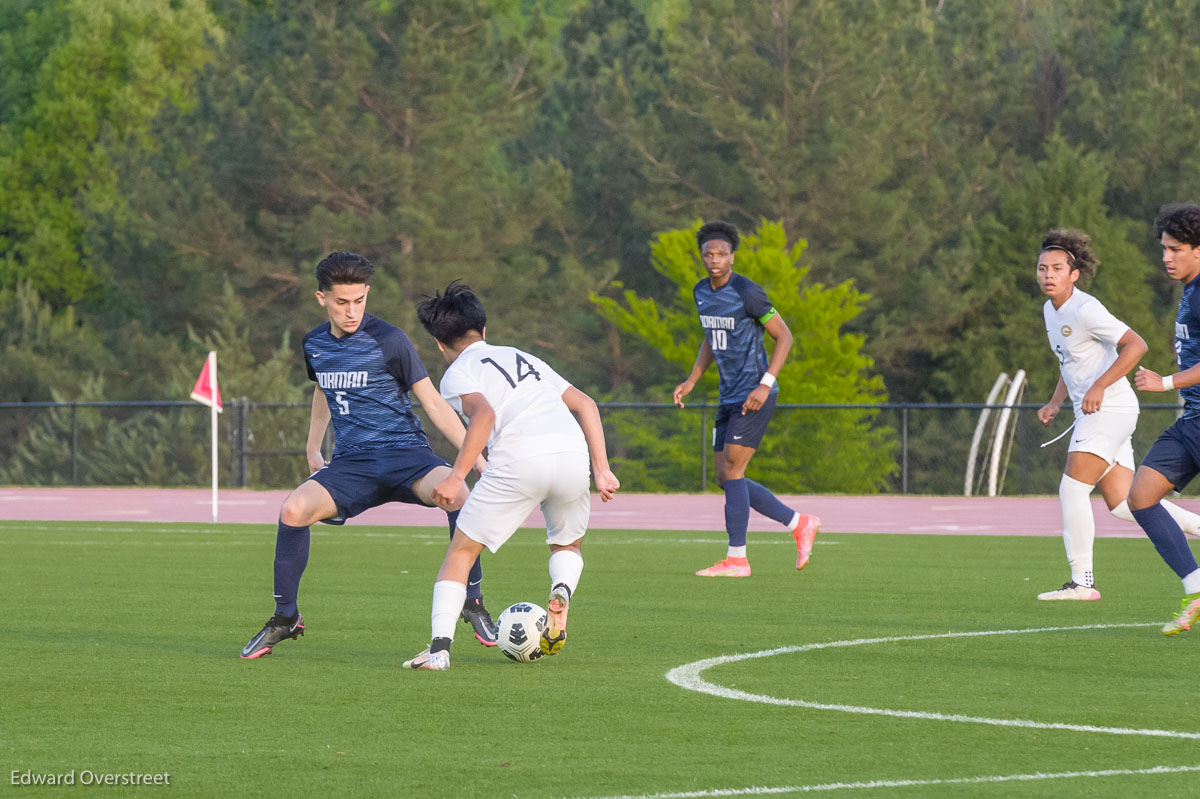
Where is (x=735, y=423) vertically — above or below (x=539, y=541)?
above

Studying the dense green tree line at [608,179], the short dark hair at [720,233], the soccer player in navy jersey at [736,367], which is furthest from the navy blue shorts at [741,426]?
the dense green tree line at [608,179]

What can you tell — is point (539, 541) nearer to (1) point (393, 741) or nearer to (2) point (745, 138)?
(1) point (393, 741)

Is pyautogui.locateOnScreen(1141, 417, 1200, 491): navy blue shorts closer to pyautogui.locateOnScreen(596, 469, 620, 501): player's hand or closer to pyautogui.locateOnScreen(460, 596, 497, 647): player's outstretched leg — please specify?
pyautogui.locateOnScreen(596, 469, 620, 501): player's hand

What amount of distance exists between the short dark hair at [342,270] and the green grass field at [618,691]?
5.69ft

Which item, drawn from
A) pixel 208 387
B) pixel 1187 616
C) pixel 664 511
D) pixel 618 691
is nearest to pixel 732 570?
pixel 1187 616

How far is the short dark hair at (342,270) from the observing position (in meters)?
8.48

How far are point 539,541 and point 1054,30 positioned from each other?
4265cm

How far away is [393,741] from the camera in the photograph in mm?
6207

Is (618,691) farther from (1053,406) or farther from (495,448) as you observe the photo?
(1053,406)

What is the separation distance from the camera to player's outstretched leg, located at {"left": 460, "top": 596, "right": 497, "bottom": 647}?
8.86 meters

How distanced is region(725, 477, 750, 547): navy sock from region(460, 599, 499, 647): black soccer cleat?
465 cm

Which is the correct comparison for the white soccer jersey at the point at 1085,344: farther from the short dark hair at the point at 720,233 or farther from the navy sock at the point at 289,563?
the navy sock at the point at 289,563

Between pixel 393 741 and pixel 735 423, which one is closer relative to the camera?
pixel 393 741

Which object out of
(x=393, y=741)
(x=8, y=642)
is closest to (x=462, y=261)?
(x=8, y=642)
